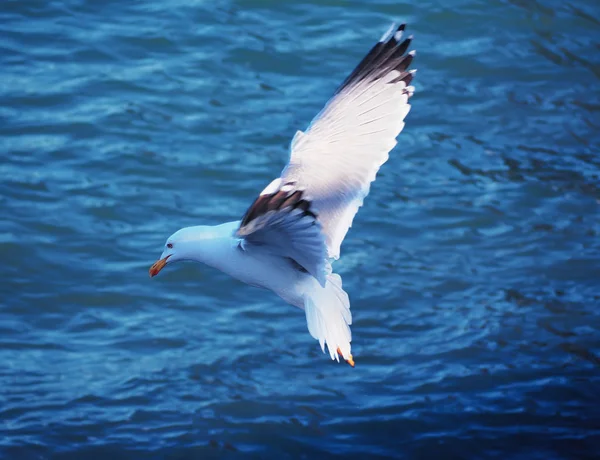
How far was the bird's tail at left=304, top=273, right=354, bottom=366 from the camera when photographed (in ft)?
14.0

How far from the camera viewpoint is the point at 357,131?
15.8 feet

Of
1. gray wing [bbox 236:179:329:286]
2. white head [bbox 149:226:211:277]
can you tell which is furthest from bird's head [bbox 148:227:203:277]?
gray wing [bbox 236:179:329:286]

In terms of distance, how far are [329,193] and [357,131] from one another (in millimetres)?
378

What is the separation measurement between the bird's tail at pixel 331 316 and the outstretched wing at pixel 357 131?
0.27 meters

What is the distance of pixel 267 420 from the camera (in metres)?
5.56

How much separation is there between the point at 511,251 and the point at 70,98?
432cm

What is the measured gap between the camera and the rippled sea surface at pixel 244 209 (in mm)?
5562

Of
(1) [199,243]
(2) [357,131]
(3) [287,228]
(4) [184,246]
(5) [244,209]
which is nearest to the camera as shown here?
(3) [287,228]

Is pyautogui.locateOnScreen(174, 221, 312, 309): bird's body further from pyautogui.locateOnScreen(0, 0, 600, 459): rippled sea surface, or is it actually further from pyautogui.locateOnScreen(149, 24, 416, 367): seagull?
pyautogui.locateOnScreen(0, 0, 600, 459): rippled sea surface

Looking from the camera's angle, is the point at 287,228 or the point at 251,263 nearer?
the point at 287,228

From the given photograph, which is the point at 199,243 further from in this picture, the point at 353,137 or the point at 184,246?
the point at 353,137

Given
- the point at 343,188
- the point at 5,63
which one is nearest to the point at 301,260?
the point at 343,188

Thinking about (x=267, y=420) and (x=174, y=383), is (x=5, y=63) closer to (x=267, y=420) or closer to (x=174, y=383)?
(x=174, y=383)

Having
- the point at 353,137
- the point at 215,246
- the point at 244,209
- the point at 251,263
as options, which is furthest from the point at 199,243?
the point at 244,209
